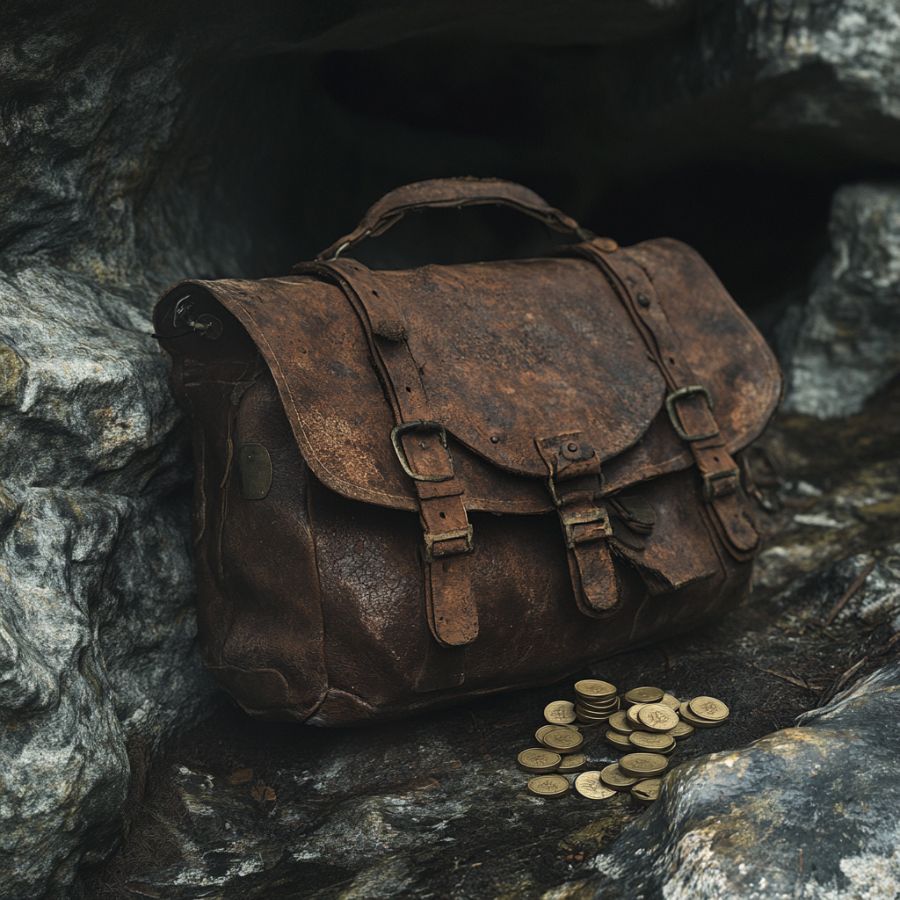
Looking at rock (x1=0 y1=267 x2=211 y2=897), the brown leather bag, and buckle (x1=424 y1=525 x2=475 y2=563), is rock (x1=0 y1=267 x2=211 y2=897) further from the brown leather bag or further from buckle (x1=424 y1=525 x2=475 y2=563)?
buckle (x1=424 y1=525 x2=475 y2=563)

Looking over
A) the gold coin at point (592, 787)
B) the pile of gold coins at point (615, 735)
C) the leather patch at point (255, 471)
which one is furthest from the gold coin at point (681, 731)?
the leather patch at point (255, 471)

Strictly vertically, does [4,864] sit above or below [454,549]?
below

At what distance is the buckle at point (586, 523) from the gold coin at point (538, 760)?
0.44m

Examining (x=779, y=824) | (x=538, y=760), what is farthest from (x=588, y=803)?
(x=779, y=824)

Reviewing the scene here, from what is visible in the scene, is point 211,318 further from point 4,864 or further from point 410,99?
point 410,99

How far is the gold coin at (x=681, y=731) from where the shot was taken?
2375mm

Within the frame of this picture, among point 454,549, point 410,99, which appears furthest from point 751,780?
point 410,99

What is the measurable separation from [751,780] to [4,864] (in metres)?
1.28

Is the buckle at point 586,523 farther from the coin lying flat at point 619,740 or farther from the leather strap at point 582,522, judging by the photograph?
the coin lying flat at point 619,740

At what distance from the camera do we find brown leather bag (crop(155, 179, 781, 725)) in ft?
7.47

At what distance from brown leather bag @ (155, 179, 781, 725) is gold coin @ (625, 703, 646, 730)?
0.19m

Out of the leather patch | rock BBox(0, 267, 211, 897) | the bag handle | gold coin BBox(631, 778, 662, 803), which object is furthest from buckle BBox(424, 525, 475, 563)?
the bag handle

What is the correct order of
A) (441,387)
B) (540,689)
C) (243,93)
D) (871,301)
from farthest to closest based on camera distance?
(871,301)
(243,93)
(540,689)
(441,387)

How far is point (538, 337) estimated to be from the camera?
2.69 metres
